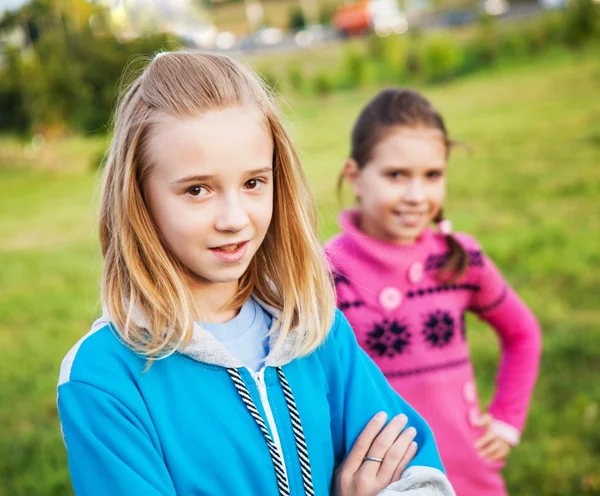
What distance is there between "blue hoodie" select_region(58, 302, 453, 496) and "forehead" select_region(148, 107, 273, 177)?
1.17 feet

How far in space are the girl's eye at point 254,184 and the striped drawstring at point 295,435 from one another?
1.29 ft

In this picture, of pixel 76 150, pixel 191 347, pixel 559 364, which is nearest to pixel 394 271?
pixel 191 347

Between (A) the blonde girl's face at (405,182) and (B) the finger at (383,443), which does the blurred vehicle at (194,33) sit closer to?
(A) the blonde girl's face at (405,182)

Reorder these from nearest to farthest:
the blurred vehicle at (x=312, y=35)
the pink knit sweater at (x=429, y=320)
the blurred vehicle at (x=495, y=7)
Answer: the pink knit sweater at (x=429, y=320), the blurred vehicle at (x=495, y=7), the blurred vehicle at (x=312, y=35)

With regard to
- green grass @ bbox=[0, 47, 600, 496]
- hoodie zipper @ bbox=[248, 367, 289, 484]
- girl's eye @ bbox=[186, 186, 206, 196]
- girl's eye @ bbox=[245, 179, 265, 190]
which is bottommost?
green grass @ bbox=[0, 47, 600, 496]

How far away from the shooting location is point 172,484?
1445 millimetres

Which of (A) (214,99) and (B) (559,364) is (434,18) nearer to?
(B) (559,364)

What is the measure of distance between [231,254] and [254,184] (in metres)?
0.16

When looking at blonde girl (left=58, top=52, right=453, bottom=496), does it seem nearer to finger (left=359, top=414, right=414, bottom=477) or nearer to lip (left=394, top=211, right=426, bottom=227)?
finger (left=359, top=414, right=414, bottom=477)

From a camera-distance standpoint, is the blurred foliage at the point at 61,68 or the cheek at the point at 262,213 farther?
the blurred foliage at the point at 61,68

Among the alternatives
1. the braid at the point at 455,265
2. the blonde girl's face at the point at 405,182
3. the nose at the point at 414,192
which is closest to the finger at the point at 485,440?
the braid at the point at 455,265

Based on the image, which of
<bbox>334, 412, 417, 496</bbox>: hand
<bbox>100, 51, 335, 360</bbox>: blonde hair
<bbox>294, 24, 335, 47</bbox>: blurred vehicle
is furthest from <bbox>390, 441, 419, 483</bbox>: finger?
<bbox>294, 24, 335, 47</bbox>: blurred vehicle

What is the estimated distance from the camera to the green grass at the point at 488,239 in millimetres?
3641

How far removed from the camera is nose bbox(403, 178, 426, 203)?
2.36 m
